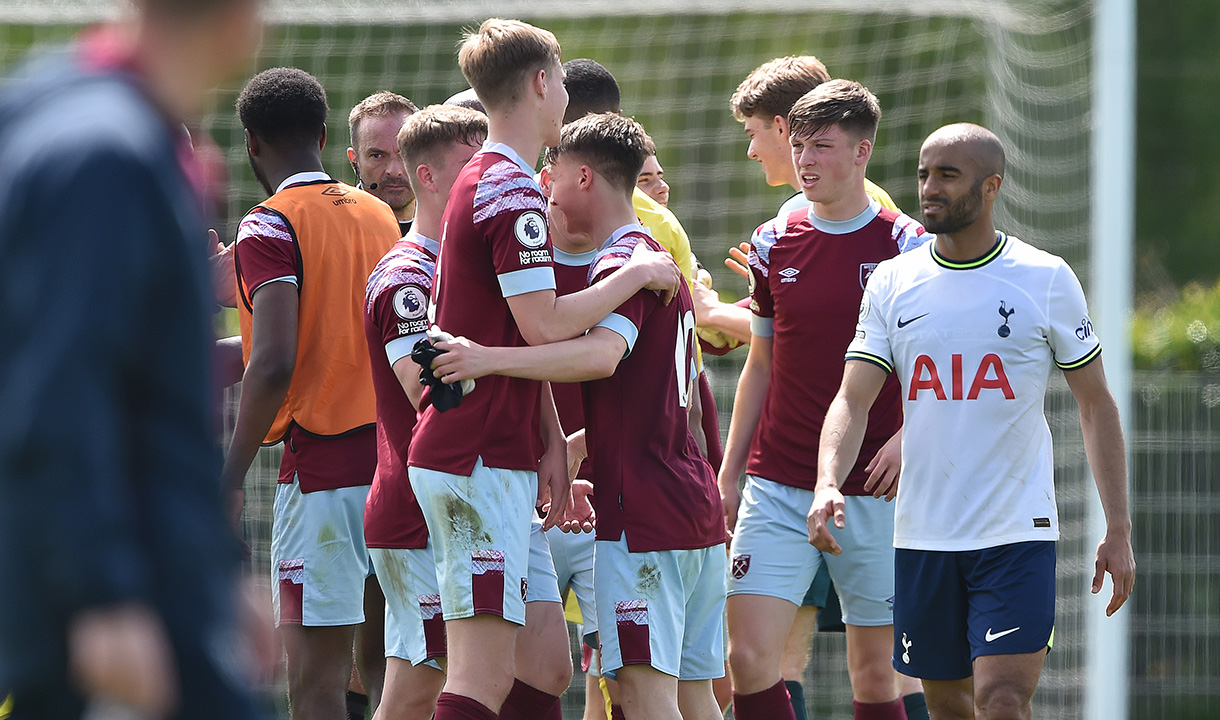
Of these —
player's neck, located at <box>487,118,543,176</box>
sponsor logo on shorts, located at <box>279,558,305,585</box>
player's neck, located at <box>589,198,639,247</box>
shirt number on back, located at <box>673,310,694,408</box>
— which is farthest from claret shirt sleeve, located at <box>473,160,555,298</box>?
sponsor logo on shorts, located at <box>279,558,305,585</box>

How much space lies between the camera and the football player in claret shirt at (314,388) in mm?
4344

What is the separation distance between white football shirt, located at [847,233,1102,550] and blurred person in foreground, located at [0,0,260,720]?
275cm

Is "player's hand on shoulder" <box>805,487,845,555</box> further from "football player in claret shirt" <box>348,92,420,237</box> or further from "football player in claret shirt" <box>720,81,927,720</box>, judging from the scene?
"football player in claret shirt" <box>348,92,420,237</box>

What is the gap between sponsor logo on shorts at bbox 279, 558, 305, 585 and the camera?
4.39 m

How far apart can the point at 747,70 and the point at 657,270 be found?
54.5ft

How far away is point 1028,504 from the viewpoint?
4023mm

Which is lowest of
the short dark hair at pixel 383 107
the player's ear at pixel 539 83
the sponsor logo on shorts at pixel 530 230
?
the sponsor logo on shorts at pixel 530 230

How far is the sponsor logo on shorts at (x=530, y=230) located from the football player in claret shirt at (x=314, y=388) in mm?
1117

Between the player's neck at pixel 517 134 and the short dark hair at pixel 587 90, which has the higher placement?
the short dark hair at pixel 587 90

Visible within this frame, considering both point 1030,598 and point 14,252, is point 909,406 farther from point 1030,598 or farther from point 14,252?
point 14,252

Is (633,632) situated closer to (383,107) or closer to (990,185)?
(990,185)

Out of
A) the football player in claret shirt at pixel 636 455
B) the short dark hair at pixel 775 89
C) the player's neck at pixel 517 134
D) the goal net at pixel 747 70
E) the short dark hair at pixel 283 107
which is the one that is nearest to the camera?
the football player in claret shirt at pixel 636 455

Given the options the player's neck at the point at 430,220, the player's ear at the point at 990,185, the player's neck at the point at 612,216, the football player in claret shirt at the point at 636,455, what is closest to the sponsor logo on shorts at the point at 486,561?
the football player in claret shirt at the point at 636,455

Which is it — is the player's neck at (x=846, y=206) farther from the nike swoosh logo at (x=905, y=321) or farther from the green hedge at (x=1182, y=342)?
the green hedge at (x=1182, y=342)
